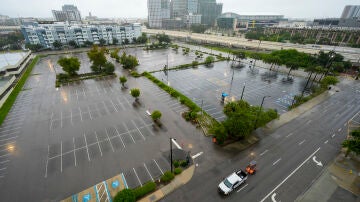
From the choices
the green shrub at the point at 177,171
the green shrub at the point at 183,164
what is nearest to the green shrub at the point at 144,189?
the green shrub at the point at 177,171

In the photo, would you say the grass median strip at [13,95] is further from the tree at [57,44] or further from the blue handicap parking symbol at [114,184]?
the tree at [57,44]

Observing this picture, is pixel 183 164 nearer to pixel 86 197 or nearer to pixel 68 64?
pixel 86 197

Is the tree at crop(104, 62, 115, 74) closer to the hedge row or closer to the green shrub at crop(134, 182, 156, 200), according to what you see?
the hedge row

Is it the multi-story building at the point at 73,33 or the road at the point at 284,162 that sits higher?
the multi-story building at the point at 73,33

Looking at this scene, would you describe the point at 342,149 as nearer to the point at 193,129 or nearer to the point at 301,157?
the point at 301,157

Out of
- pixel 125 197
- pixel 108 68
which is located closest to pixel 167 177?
pixel 125 197

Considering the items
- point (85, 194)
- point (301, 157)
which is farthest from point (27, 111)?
point (301, 157)
